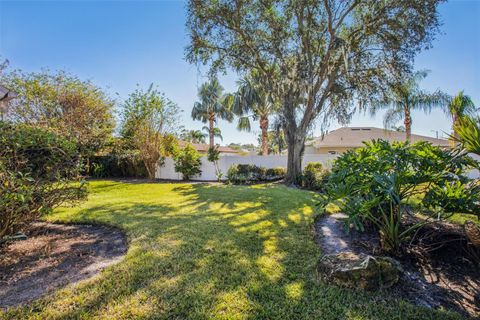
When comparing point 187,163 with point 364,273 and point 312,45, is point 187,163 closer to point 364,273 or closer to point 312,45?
point 312,45

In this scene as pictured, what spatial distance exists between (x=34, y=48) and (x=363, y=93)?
13503mm

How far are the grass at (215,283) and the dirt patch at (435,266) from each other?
0.27 m

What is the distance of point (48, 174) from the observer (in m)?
3.72

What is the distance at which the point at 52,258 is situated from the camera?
331 cm

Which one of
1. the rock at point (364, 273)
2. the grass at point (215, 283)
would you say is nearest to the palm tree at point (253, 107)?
the grass at point (215, 283)

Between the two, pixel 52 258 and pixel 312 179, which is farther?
pixel 312 179

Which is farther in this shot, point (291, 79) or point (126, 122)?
point (126, 122)

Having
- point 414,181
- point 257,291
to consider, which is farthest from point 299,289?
point 414,181

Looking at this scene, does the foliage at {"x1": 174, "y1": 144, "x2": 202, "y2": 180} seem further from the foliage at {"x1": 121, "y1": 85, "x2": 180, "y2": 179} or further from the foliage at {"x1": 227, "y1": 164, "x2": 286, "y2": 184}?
the foliage at {"x1": 227, "y1": 164, "x2": 286, "y2": 184}

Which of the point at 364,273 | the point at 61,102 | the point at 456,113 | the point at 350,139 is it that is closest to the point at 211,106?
the point at 61,102

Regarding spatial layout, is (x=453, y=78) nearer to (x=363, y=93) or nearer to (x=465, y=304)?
(x=363, y=93)

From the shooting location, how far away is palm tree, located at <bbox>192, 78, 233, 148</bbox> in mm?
22883

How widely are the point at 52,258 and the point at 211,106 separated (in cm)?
2147

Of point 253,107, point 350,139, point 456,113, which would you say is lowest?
point 456,113
